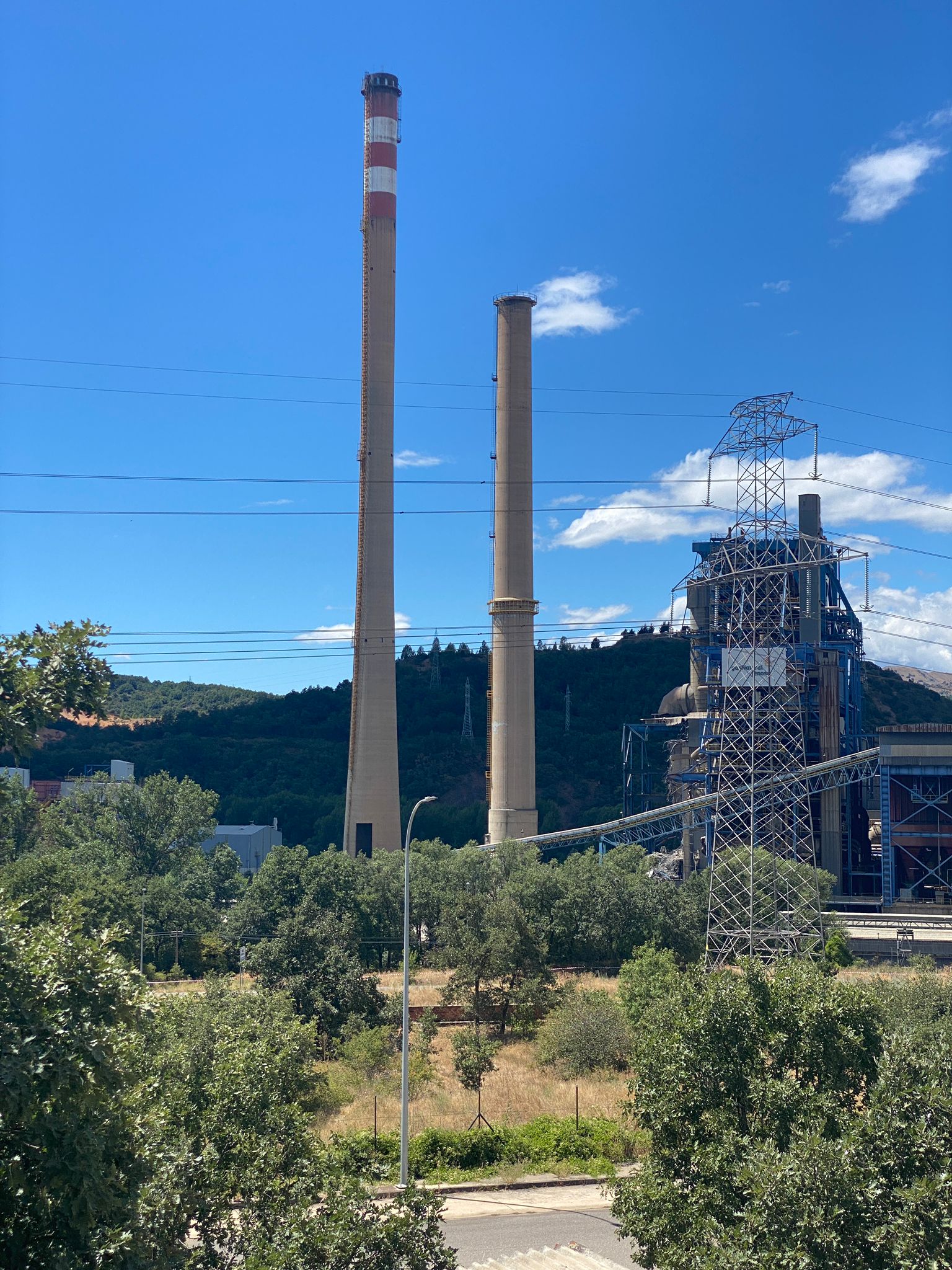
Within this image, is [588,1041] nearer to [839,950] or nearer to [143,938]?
[839,950]

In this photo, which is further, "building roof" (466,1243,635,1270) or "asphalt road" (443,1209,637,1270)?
"asphalt road" (443,1209,637,1270)

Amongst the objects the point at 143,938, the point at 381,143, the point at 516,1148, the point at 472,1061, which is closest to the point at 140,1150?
the point at 516,1148

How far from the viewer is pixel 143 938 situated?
40031mm

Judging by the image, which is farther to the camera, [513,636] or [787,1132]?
[513,636]

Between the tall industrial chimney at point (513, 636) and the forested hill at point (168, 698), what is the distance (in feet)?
236

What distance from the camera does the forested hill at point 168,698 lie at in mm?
131750

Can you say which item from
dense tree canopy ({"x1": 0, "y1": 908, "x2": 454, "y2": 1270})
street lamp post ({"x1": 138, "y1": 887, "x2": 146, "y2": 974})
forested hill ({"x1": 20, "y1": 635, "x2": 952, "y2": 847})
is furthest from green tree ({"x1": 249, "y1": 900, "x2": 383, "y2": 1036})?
forested hill ({"x1": 20, "y1": 635, "x2": 952, "y2": 847})

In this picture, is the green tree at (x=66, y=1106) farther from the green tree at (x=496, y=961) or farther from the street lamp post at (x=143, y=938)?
the street lamp post at (x=143, y=938)

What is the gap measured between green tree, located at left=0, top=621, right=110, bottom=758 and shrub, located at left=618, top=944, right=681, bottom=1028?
69.0 ft

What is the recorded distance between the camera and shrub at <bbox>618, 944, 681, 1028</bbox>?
28062 millimetres

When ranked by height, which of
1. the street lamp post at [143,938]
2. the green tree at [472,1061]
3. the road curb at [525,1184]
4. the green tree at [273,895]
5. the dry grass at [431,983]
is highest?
the green tree at [273,895]

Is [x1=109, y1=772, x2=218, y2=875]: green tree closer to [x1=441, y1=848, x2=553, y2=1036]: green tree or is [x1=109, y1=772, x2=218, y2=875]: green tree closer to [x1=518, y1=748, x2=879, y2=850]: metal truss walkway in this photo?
[x1=518, y1=748, x2=879, y2=850]: metal truss walkway

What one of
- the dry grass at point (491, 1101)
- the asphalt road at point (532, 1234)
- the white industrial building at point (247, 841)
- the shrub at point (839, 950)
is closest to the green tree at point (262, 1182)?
the asphalt road at point (532, 1234)

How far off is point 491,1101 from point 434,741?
7789 centimetres
